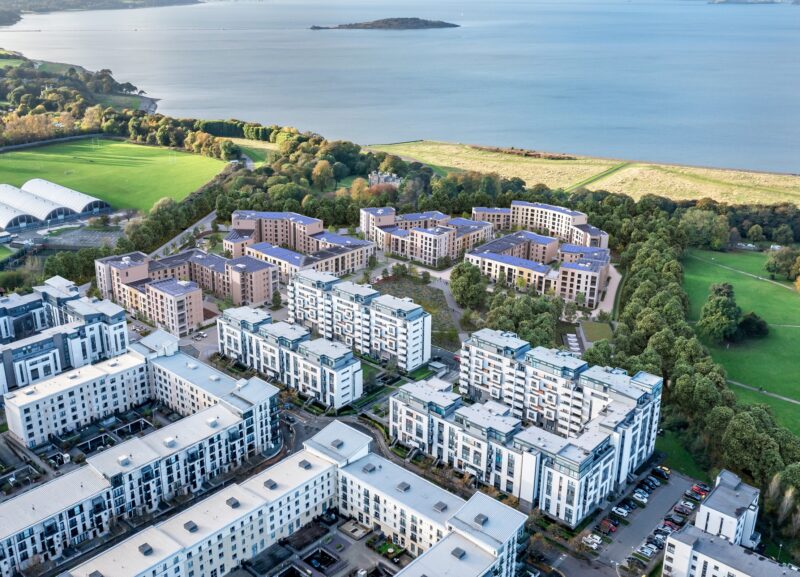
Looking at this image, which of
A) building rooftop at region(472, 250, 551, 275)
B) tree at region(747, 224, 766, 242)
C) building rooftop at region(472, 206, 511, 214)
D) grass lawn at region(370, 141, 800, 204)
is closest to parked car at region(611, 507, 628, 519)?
building rooftop at region(472, 250, 551, 275)

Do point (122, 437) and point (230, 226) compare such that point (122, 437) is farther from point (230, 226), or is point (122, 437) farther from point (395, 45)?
point (395, 45)

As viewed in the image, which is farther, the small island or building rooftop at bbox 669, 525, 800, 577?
the small island

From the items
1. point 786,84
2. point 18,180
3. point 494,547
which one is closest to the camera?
point 494,547

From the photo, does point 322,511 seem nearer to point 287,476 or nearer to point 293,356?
point 287,476

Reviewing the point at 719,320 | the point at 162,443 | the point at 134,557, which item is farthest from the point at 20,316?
the point at 719,320

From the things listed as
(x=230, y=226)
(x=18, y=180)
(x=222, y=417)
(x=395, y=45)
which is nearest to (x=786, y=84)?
(x=395, y=45)

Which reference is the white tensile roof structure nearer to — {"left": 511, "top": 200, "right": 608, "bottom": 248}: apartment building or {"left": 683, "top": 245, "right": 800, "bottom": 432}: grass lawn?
{"left": 511, "top": 200, "right": 608, "bottom": 248}: apartment building
